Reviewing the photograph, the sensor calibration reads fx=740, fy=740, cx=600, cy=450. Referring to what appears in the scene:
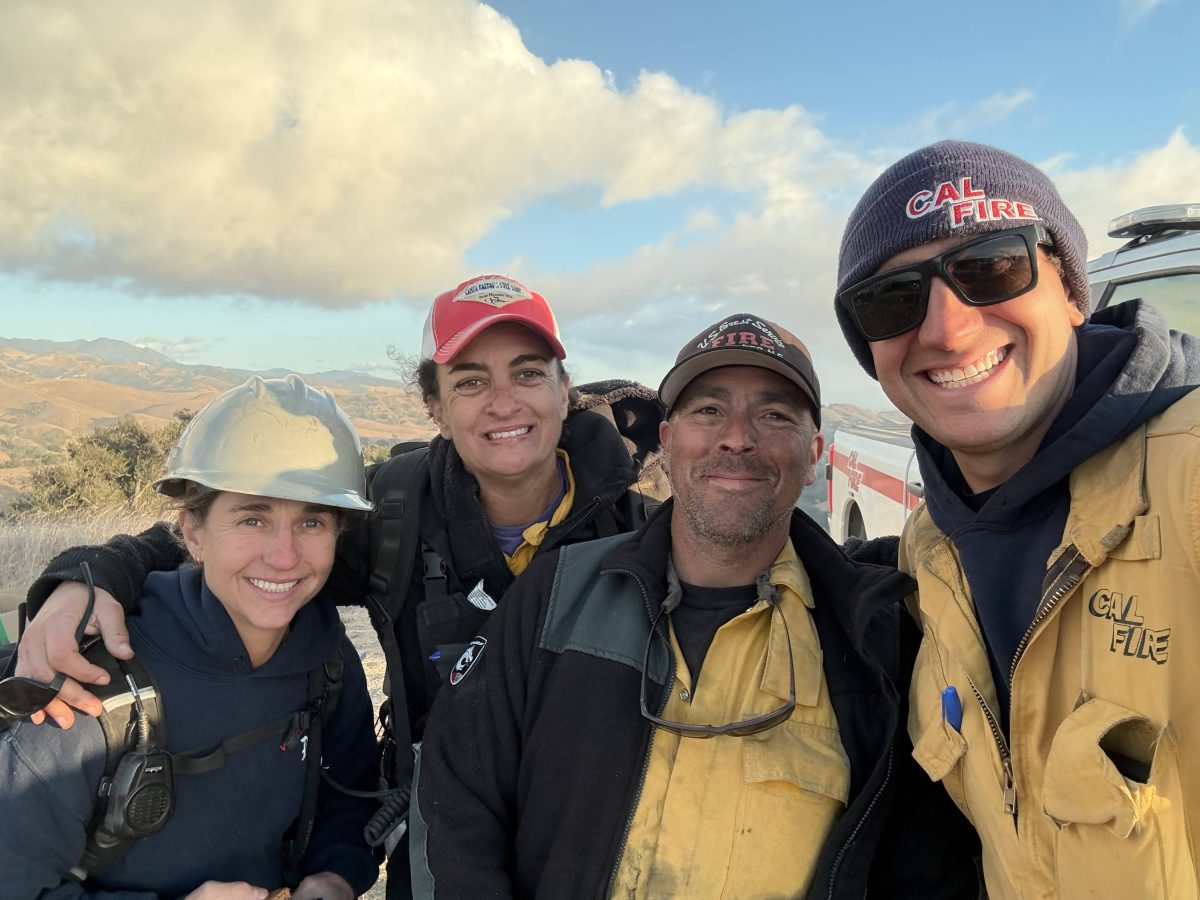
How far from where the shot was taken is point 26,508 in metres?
16.4

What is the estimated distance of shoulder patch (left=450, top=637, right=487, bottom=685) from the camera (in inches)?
84.9

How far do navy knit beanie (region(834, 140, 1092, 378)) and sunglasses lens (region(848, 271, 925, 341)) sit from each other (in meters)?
0.06

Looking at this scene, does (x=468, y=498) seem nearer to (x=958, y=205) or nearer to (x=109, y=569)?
(x=109, y=569)

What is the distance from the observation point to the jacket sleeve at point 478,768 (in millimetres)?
1907

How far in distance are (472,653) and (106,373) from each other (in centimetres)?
23109

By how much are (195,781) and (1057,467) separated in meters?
2.25

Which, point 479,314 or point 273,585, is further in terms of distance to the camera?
point 479,314

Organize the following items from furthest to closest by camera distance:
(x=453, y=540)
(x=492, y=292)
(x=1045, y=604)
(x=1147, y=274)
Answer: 1. (x=1147, y=274)
2. (x=492, y=292)
3. (x=453, y=540)
4. (x=1045, y=604)

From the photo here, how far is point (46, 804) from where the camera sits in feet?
5.82

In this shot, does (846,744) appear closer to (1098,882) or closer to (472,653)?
(1098,882)

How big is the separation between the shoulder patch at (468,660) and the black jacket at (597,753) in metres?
0.02

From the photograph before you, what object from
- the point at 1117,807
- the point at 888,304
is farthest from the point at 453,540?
the point at 1117,807

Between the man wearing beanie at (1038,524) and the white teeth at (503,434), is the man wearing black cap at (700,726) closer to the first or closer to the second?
the man wearing beanie at (1038,524)

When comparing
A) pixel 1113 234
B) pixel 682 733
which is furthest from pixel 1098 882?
pixel 1113 234
